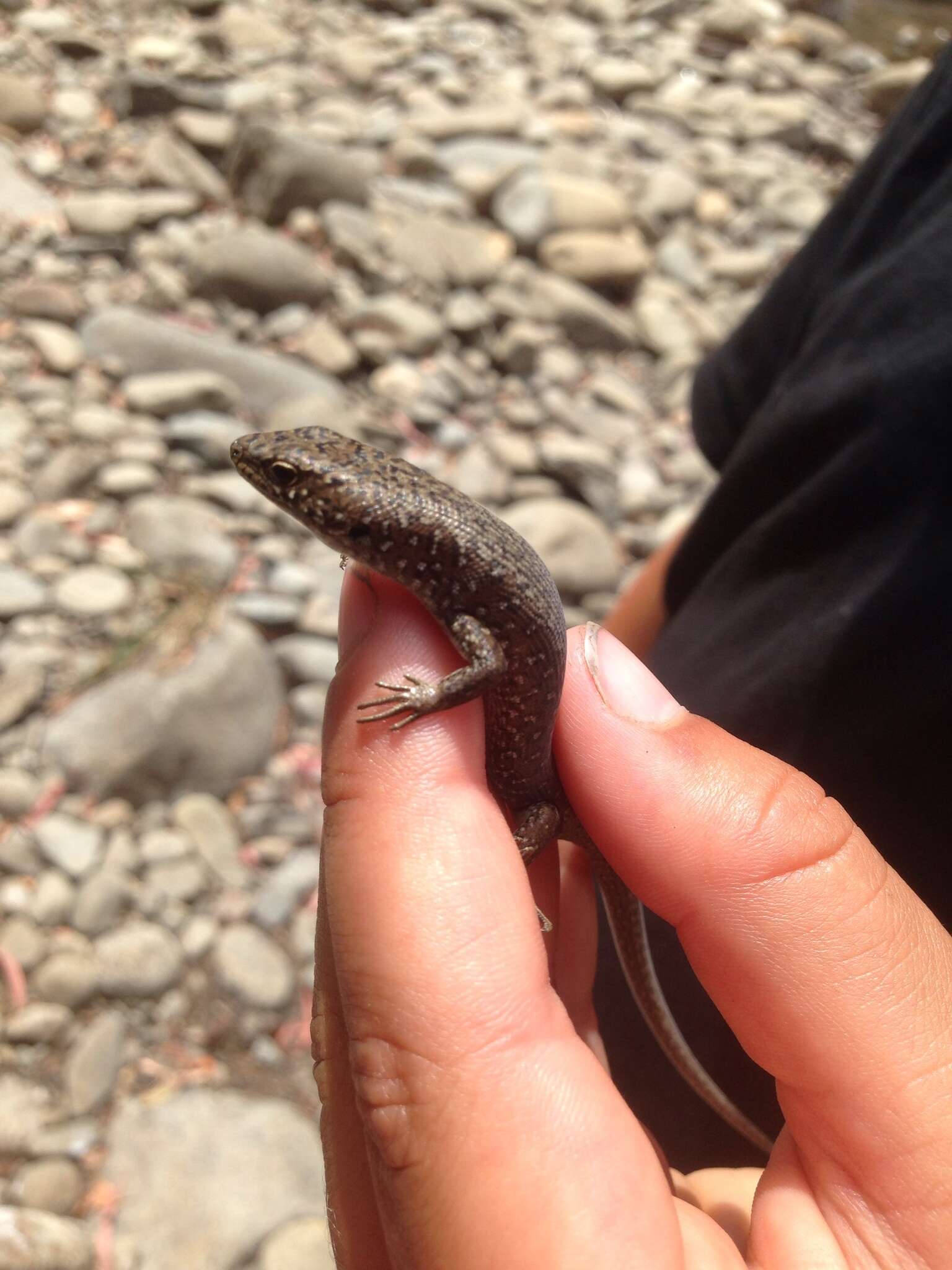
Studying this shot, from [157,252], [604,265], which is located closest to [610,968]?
[157,252]

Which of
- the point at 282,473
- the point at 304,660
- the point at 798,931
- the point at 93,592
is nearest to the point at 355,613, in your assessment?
the point at 282,473

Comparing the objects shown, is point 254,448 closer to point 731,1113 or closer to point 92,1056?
point 731,1113

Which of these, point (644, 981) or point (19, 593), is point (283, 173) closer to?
point (19, 593)

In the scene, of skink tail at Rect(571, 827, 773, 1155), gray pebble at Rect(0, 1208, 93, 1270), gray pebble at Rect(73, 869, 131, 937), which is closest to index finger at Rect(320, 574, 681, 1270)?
skink tail at Rect(571, 827, 773, 1155)

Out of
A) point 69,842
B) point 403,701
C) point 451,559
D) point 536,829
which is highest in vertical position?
point 451,559

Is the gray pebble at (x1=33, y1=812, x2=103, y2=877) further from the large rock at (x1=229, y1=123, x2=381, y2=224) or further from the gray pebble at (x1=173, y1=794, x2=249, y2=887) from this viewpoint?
the large rock at (x1=229, y1=123, x2=381, y2=224)

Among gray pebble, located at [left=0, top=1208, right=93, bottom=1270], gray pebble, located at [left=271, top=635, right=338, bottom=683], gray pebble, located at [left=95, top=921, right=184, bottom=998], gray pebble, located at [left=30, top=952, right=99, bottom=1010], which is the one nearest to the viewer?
gray pebble, located at [left=0, top=1208, right=93, bottom=1270]
